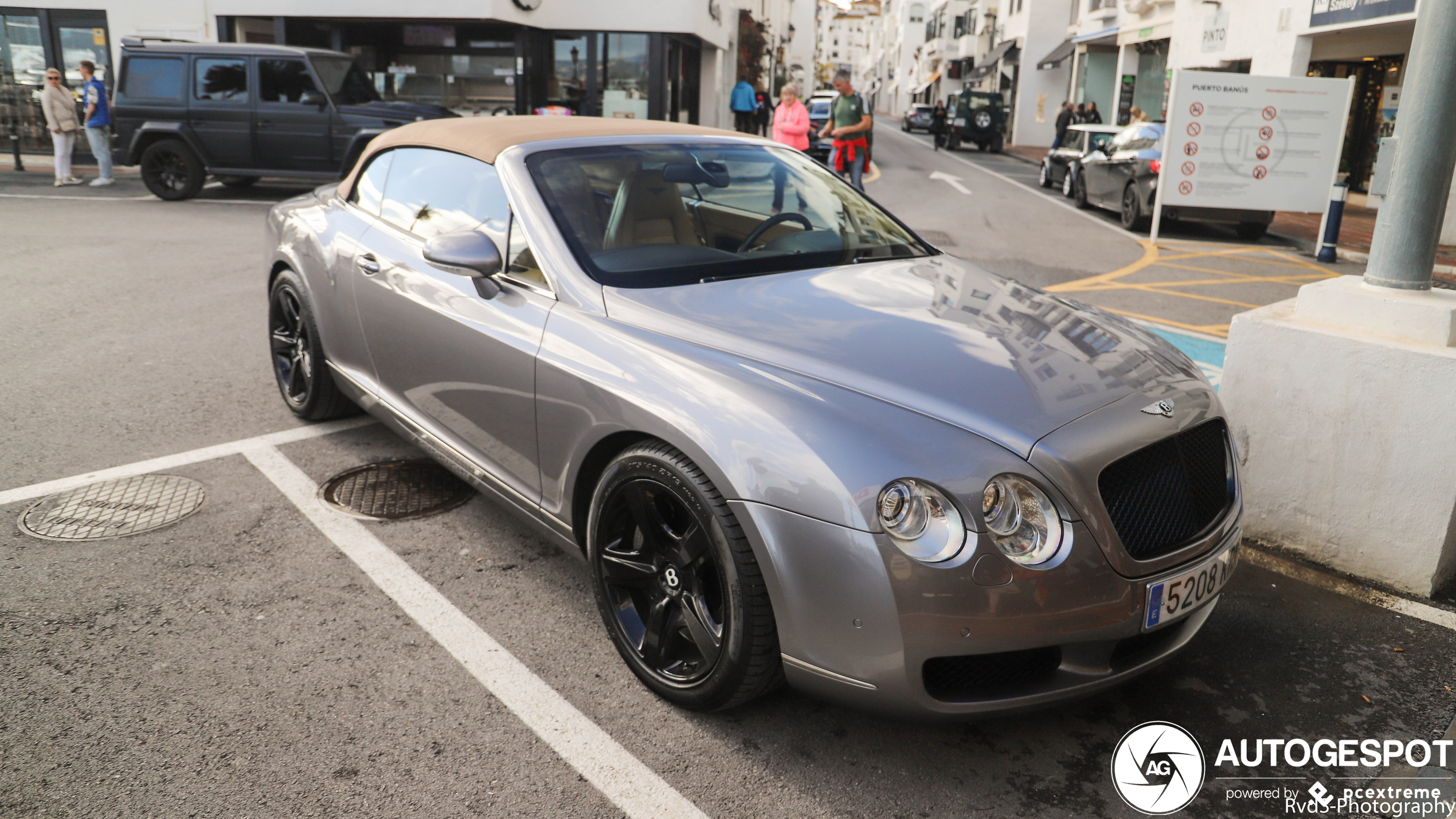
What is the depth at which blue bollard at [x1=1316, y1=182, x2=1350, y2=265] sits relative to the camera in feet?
38.7

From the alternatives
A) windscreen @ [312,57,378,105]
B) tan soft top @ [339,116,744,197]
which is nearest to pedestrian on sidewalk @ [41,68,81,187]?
windscreen @ [312,57,378,105]

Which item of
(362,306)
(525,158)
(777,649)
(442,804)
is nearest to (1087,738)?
(777,649)

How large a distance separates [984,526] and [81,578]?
3.08m

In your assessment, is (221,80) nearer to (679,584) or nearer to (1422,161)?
(679,584)

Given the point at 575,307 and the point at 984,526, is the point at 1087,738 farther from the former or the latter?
the point at 575,307

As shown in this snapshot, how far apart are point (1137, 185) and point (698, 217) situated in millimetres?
11980

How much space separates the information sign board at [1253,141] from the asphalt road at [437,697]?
407 inches

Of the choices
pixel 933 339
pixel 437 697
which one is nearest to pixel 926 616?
pixel 933 339

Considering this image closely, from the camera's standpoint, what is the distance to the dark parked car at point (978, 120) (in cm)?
3312

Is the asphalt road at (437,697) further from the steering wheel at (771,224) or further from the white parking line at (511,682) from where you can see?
the steering wheel at (771,224)

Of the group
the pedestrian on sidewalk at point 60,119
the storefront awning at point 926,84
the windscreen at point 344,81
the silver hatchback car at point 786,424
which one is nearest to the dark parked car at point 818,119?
the windscreen at point 344,81

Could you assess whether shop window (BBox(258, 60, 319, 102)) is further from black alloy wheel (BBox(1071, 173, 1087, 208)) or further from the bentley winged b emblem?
the bentley winged b emblem

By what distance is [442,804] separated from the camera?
2.41 metres

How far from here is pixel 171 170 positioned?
14305 millimetres
